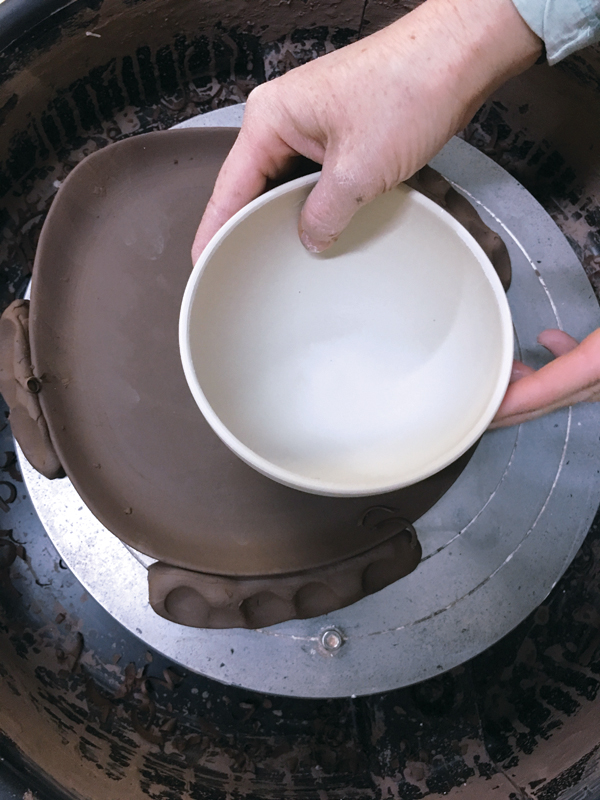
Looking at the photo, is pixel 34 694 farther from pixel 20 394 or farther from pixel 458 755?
pixel 458 755

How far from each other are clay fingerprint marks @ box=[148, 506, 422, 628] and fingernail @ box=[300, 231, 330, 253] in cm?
33

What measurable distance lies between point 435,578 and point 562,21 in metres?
0.73

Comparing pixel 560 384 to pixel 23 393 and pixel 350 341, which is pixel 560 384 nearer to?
pixel 350 341

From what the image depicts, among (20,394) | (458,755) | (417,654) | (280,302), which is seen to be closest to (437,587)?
(417,654)

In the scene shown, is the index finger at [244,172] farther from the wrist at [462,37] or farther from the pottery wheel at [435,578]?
the pottery wheel at [435,578]

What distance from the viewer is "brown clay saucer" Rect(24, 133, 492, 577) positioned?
2.22ft

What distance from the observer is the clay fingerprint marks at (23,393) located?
69 cm

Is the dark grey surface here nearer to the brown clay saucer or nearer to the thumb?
the brown clay saucer

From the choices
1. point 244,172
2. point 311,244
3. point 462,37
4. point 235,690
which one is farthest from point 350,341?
point 235,690

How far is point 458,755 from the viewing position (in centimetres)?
93

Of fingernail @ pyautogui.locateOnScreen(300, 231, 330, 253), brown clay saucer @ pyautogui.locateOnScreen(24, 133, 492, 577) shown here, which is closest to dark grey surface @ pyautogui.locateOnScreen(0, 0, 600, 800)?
brown clay saucer @ pyautogui.locateOnScreen(24, 133, 492, 577)

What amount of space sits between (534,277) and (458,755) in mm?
808

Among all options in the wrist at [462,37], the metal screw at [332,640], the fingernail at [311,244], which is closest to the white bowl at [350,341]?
the fingernail at [311,244]

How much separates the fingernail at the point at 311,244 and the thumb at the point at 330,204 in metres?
0.02
